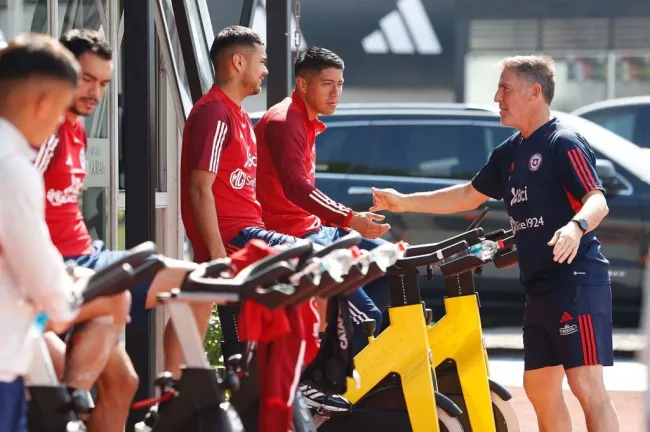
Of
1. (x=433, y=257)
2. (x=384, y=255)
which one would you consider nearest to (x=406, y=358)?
(x=433, y=257)

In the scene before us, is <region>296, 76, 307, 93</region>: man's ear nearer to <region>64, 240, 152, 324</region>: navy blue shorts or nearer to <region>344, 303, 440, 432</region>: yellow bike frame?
<region>344, 303, 440, 432</region>: yellow bike frame

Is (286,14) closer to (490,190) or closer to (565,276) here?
(490,190)

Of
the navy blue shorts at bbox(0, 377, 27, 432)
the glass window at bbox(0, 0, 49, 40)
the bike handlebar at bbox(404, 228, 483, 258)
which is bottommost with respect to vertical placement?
the navy blue shorts at bbox(0, 377, 27, 432)

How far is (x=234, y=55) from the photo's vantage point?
6.66 metres

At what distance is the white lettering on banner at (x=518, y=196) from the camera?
250 inches

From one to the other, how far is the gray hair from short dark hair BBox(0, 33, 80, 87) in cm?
306

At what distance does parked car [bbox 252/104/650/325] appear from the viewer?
477 inches

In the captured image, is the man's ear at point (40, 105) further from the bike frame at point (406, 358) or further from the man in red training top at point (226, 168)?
the bike frame at point (406, 358)

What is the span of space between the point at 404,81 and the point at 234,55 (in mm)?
13350

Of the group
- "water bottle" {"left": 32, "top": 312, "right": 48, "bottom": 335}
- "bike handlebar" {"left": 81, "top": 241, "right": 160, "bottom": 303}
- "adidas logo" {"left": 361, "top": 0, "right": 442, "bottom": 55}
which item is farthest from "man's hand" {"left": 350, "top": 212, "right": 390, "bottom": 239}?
"adidas logo" {"left": 361, "top": 0, "right": 442, "bottom": 55}

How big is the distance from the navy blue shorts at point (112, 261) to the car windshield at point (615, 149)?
7.27 meters

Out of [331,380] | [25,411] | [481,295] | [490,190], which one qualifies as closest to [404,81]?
[481,295]

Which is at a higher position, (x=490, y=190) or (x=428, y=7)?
(x=428, y=7)

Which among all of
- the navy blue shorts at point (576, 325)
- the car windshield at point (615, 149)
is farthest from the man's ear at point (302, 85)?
the car windshield at point (615, 149)
